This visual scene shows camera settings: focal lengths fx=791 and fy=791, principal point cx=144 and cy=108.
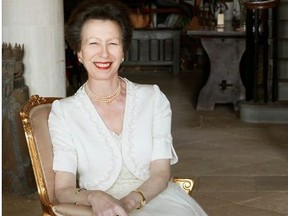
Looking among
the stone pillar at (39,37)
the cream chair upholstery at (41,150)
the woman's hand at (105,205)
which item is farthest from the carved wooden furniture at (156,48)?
the woman's hand at (105,205)

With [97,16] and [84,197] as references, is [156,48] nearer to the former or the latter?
[97,16]

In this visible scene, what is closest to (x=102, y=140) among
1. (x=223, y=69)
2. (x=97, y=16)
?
(x=97, y=16)

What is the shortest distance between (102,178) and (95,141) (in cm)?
Result: 12

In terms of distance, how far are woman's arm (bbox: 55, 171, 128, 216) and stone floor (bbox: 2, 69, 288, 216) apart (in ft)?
6.20

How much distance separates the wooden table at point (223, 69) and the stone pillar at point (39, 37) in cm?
320

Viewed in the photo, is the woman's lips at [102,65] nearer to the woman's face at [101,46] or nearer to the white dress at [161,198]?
the woman's face at [101,46]

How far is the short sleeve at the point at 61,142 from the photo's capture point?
2.54 m

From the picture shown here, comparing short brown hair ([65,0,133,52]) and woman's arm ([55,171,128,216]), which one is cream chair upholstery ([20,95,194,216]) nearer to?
woman's arm ([55,171,128,216])

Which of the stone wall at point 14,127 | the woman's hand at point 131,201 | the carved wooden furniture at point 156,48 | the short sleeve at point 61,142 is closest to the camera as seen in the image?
the woman's hand at point 131,201

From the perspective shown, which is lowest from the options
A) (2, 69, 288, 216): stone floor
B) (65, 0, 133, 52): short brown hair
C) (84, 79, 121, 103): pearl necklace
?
(2, 69, 288, 216): stone floor

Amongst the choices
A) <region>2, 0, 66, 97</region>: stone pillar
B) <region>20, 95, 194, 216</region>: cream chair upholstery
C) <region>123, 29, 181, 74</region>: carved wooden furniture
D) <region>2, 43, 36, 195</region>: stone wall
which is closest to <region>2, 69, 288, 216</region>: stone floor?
<region>2, 43, 36, 195</region>: stone wall

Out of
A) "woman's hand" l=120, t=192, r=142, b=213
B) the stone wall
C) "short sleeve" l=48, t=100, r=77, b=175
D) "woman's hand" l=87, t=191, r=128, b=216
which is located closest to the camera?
"woman's hand" l=87, t=191, r=128, b=216

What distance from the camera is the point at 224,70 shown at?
7867 mm

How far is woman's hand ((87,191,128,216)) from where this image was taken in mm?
2299
